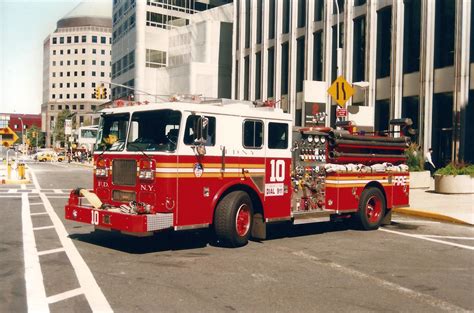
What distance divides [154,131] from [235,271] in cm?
304

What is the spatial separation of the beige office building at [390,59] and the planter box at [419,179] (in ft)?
10.4

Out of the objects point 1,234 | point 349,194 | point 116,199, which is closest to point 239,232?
point 116,199

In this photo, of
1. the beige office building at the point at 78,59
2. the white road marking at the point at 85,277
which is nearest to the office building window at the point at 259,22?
the white road marking at the point at 85,277

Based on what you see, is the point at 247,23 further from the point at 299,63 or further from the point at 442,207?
the point at 442,207

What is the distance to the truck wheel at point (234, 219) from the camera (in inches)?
398

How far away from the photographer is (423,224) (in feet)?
48.3

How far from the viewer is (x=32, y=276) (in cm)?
786

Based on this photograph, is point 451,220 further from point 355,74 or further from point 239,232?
point 355,74

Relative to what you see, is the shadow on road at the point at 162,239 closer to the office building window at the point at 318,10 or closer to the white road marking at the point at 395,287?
the white road marking at the point at 395,287

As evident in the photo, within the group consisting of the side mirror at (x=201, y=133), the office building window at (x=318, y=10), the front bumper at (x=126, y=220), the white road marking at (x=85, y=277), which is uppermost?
the office building window at (x=318, y=10)

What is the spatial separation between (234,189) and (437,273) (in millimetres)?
3917

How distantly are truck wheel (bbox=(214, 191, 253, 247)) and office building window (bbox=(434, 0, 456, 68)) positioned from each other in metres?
22.0

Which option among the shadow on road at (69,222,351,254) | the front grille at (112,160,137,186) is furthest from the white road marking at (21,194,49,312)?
the front grille at (112,160,137,186)

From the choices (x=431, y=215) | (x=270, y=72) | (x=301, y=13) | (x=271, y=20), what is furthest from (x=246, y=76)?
(x=431, y=215)
